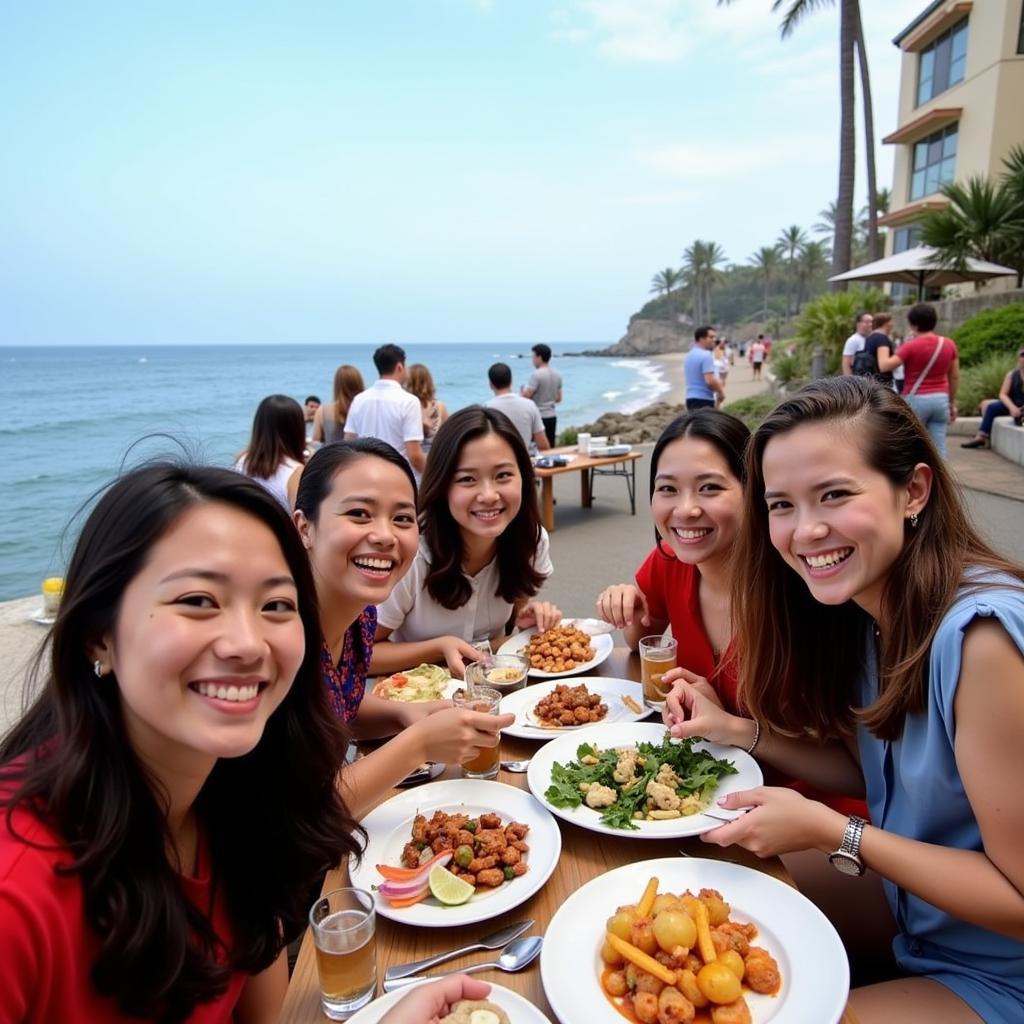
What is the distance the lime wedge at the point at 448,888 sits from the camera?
1.45 meters

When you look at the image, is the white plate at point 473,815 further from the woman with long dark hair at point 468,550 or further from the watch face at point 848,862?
the woman with long dark hair at point 468,550

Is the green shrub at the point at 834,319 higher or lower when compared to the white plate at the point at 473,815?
higher

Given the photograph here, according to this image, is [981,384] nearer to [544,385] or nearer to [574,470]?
[544,385]

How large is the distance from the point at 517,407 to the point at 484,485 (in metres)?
6.23

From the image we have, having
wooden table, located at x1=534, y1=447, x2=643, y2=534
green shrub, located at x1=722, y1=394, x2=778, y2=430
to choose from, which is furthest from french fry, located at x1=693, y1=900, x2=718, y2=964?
green shrub, located at x1=722, y1=394, x2=778, y2=430

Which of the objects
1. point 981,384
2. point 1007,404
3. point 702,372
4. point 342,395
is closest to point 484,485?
point 342,395

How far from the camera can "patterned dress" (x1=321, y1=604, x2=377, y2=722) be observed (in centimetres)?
218

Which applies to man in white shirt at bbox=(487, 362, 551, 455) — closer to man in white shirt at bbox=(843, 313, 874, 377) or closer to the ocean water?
the ocean water

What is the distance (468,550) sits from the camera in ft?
10.8

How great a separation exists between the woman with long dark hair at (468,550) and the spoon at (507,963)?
60.6 inches

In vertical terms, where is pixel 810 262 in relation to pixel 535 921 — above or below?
above

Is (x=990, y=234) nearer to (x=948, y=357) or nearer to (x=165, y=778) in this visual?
(x=948, y=357)

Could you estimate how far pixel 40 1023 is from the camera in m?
0.99

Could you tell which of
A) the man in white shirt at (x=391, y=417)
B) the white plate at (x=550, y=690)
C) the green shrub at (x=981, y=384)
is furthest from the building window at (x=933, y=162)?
the white plate at (x=550, y=690)
